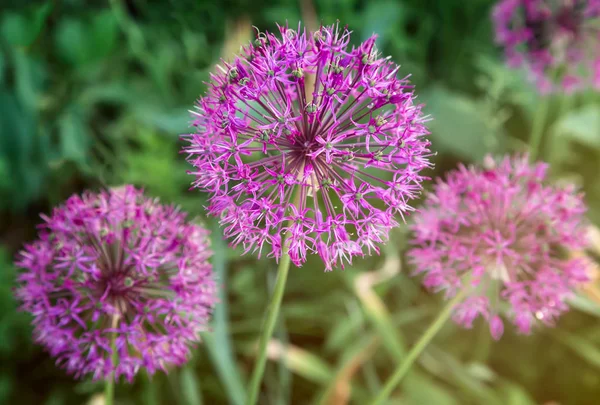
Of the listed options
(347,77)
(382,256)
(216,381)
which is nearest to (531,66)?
(382,256)

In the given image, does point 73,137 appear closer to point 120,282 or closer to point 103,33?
point 103,33

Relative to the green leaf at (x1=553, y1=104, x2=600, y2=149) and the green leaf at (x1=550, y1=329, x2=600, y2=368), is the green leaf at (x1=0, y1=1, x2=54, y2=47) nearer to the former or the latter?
the green leaf at (x1=553, y1=104, x2=600, y2=149)

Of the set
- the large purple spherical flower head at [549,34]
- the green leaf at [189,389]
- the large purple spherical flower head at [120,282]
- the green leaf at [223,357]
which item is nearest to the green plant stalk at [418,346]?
the large purple spherical flower head at [120,282]

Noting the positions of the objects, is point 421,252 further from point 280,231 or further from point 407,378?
point 407,378

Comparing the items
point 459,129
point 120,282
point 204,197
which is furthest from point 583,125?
point 120,282

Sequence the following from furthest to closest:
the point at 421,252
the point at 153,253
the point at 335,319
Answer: the point at 335,319 → the point at 421,252 → the point at 153,253

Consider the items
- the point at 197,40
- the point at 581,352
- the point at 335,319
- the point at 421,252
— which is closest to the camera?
the point at 421,252

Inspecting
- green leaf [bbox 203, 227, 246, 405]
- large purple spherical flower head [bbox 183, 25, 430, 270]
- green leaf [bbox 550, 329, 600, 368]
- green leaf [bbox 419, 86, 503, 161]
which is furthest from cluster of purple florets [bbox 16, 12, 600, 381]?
green leaf [bbox 419, 86, 503, 161]

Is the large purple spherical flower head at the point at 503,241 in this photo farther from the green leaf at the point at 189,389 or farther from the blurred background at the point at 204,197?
the green leaf at the point at 189,389
